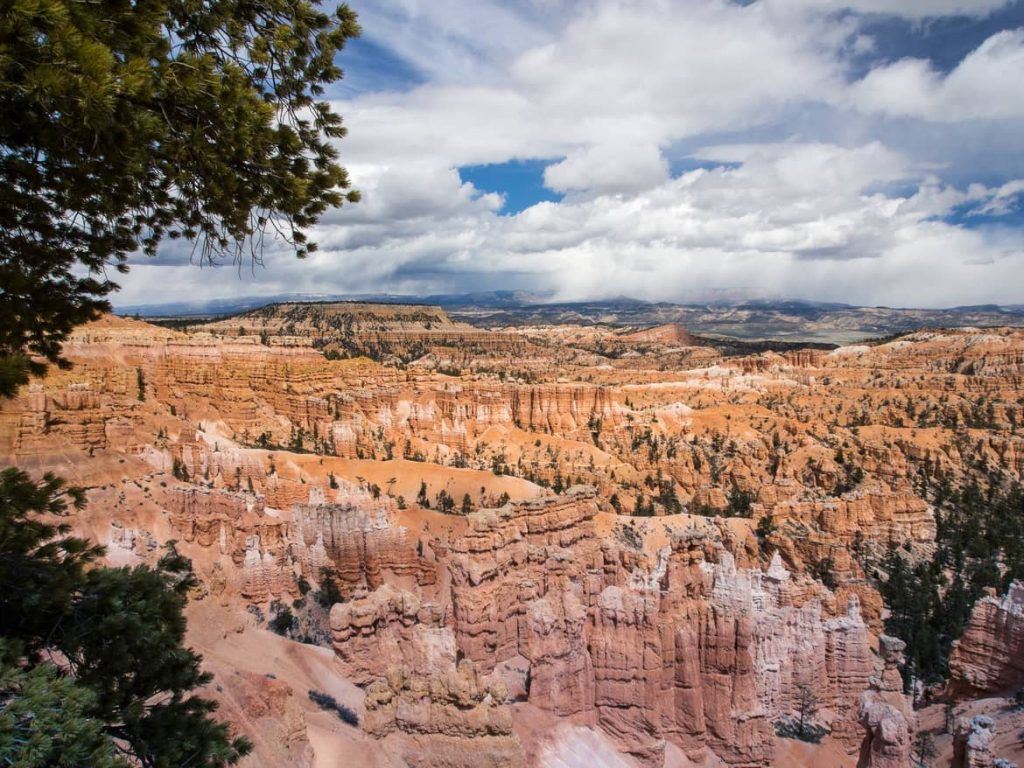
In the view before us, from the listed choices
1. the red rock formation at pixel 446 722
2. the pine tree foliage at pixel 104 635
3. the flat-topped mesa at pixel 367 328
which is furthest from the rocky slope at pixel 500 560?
the flat-topped mesa at pixel 367 328

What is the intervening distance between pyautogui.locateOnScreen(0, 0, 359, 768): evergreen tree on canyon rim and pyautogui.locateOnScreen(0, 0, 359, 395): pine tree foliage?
0.01 m

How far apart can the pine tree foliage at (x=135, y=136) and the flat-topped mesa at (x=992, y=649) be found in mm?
20984

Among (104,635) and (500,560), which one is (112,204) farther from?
(500,560)

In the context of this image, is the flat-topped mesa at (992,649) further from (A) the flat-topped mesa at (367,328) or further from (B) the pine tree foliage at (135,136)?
(A) the flat-topped mesa at (367,328)

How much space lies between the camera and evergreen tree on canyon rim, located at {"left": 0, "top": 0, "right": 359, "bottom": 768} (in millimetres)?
3588

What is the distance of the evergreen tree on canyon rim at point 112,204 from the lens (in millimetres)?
3588

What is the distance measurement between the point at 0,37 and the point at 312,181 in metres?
2.40

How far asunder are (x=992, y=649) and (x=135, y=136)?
23.1m

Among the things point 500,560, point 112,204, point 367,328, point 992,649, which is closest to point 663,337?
point 367,328

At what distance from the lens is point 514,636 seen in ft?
60.9

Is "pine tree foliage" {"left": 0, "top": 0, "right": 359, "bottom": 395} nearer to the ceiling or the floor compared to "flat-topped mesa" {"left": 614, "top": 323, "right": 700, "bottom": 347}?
nearer to the ceiling

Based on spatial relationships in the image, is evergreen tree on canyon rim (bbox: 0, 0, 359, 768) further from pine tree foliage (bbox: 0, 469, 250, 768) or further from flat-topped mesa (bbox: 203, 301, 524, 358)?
flat-topped mesa (bbox: 203, 301, 524, 358)

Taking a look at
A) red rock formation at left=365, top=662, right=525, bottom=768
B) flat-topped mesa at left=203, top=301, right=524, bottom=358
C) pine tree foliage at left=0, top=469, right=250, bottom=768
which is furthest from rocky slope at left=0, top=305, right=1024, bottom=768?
flat-topped mesa at left=203, top=301, right=524, bottom=358

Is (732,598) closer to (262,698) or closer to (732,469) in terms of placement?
(262,698)
